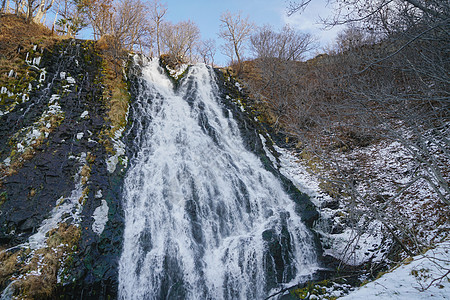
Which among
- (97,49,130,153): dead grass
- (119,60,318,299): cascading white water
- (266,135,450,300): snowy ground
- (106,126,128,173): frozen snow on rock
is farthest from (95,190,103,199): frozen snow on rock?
(266,135,450,300): snowy ground

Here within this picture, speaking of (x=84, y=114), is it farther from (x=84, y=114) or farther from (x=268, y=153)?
(x=268, y=153)

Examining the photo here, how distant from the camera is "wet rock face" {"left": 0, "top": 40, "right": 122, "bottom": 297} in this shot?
19.2ft

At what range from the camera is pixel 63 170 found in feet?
23.9

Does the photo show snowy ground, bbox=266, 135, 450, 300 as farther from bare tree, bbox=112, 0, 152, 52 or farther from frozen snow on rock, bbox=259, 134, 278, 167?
bare tree, bbox=112, 0, 152, 52

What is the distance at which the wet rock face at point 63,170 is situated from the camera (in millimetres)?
5840

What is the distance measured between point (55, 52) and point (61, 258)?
31.8 feet

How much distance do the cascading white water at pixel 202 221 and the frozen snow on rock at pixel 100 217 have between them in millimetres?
586

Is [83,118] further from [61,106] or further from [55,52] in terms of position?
[55,52]

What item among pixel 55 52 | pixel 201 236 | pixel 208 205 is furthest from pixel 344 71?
pixel 55 52

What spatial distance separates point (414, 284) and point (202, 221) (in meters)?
5.07

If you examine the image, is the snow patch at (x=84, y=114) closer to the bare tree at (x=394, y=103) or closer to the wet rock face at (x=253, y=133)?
the wet rock face at (x=253, y=133)

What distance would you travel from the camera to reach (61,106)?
29.7 ft

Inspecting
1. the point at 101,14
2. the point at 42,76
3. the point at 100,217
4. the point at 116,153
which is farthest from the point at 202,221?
the point at 101,14

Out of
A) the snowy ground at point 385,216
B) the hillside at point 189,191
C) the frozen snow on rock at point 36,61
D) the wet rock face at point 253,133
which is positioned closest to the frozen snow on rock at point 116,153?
the hillside at point 189,191
